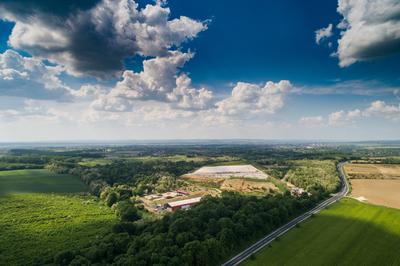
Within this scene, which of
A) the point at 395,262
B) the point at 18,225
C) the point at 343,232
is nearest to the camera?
the point at 395,262

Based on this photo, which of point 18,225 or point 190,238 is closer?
point 190,238

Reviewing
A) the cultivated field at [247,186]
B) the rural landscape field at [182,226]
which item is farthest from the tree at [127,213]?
the cultivated field at [247,186]

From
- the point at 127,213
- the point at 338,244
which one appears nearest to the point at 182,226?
the point at 127,213

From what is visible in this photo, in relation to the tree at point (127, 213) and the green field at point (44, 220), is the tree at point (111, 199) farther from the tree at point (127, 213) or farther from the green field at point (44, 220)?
the tree at point (127, 213)

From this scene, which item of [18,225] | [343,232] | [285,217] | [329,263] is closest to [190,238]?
[329,263]

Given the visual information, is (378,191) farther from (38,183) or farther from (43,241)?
(38,183)

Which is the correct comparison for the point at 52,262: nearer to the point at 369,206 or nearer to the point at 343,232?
the point at 343,232

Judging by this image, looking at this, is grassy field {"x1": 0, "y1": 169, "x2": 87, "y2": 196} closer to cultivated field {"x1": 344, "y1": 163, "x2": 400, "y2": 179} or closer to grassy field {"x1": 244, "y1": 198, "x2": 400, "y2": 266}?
grassy field {"x1": 244, "y1": 198, "x2": 400, "y2": 266}

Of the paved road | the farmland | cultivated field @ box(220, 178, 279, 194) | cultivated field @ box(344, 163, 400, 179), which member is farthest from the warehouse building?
cultivated field @ box(344, 163, 400, 179)
